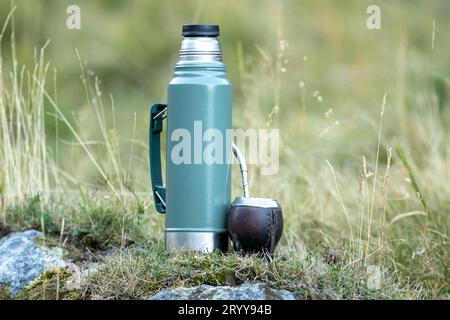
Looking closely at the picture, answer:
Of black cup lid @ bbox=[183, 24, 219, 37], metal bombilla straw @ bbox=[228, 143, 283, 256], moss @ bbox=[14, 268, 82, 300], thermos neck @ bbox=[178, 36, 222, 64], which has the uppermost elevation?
black cup lid @ bbox=[183, 24, 219, 37]

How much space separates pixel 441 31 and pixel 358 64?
1042 millimetres

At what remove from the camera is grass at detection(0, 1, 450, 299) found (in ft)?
14.7

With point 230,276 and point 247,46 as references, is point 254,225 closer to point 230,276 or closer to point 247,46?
point 230,276

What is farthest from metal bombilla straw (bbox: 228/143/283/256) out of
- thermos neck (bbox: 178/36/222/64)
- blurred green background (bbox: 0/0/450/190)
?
blurred green background (bbox: 0/0/450/190)

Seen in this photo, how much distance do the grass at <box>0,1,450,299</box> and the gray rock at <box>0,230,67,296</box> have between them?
0.27 ft

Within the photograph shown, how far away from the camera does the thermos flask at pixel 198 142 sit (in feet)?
15.0

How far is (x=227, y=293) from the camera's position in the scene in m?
4.13

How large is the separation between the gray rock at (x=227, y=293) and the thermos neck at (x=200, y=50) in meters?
1.17

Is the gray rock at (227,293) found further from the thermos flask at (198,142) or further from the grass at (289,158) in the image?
the thermos flask at (198,142)

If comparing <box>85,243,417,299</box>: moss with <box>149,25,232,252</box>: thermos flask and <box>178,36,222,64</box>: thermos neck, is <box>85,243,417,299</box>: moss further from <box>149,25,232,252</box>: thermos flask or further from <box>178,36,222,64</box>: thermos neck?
<box>178,36,222,64</box>: thermos neck

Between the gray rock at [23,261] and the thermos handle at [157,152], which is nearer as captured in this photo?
the gray rock at [23,261]

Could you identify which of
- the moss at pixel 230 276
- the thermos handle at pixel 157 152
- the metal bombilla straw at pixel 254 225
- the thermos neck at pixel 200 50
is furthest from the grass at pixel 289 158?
the thermos neck at pixel 200 50

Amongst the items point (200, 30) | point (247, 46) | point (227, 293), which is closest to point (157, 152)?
point (200, 30)

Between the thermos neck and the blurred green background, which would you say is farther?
the blurred green background
